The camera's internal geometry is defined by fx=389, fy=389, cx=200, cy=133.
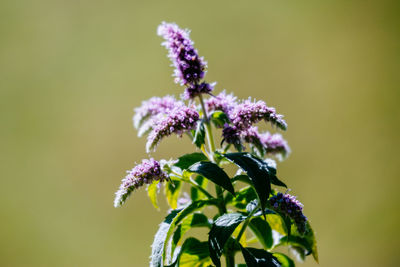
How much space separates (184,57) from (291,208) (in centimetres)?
30

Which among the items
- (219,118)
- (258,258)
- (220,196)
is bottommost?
(258,258)

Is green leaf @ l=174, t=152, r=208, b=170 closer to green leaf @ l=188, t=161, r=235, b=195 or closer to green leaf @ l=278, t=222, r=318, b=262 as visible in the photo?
green leaf @ l=188, t=161, r=235, b=195

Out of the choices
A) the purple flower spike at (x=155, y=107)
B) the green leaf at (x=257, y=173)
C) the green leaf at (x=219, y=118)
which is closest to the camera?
the green leaf at (x=257, y=173)

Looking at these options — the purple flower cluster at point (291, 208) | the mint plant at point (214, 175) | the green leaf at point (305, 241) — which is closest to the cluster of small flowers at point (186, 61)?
the mint plant at point (214, 175)

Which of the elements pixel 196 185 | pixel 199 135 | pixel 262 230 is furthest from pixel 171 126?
pixel 262 230

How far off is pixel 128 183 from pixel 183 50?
240 mm

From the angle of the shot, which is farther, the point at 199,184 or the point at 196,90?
the point at 199,184

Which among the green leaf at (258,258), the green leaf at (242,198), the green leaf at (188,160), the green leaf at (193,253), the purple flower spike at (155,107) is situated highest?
the purple flower spike at (155,107)

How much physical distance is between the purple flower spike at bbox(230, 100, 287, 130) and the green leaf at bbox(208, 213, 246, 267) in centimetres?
16

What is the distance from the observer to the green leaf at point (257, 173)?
0.59 meters

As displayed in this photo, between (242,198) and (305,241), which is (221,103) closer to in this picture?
(242,198)

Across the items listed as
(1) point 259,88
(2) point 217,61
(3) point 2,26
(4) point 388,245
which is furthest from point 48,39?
(4) point 388,245

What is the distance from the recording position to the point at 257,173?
614mm

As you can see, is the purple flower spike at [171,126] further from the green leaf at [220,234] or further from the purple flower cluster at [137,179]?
the green leaf at [220,234]
